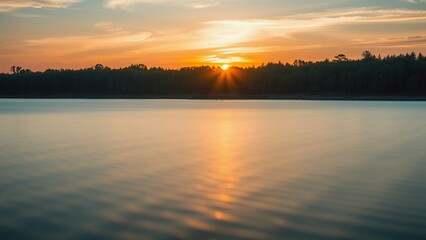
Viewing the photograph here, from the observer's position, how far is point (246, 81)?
146m

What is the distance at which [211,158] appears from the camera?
17969mm

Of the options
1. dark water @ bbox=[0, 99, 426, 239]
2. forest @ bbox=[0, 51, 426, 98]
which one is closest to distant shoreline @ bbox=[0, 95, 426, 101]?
forest @ bbox=[0, 51, 426, 98]

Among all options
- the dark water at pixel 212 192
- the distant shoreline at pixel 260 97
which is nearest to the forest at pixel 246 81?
the distant shoreline at pixel 260 97

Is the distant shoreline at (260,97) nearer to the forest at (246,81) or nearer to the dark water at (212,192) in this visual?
the forest at (246,81)

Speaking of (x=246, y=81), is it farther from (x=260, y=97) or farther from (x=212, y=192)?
(x=212, y=192)

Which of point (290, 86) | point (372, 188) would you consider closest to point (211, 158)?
point (372, 188)

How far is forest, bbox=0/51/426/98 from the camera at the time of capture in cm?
11512

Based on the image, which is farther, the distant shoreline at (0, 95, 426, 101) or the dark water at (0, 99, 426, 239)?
the distant shoreline at (0, 95, 426, 101)

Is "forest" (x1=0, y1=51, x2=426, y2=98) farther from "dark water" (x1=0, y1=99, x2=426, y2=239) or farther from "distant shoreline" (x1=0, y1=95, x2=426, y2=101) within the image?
"dark water" (x1=0, y1=99, x2=426, y2=239)

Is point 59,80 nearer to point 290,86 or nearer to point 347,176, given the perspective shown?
point 290,86

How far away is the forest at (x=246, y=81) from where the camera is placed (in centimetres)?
11512

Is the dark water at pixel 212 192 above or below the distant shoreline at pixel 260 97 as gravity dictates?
above

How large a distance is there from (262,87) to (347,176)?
425 ft

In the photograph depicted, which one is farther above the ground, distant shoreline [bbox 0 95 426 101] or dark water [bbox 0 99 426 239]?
dark water [bbox 0 99 426 239]
